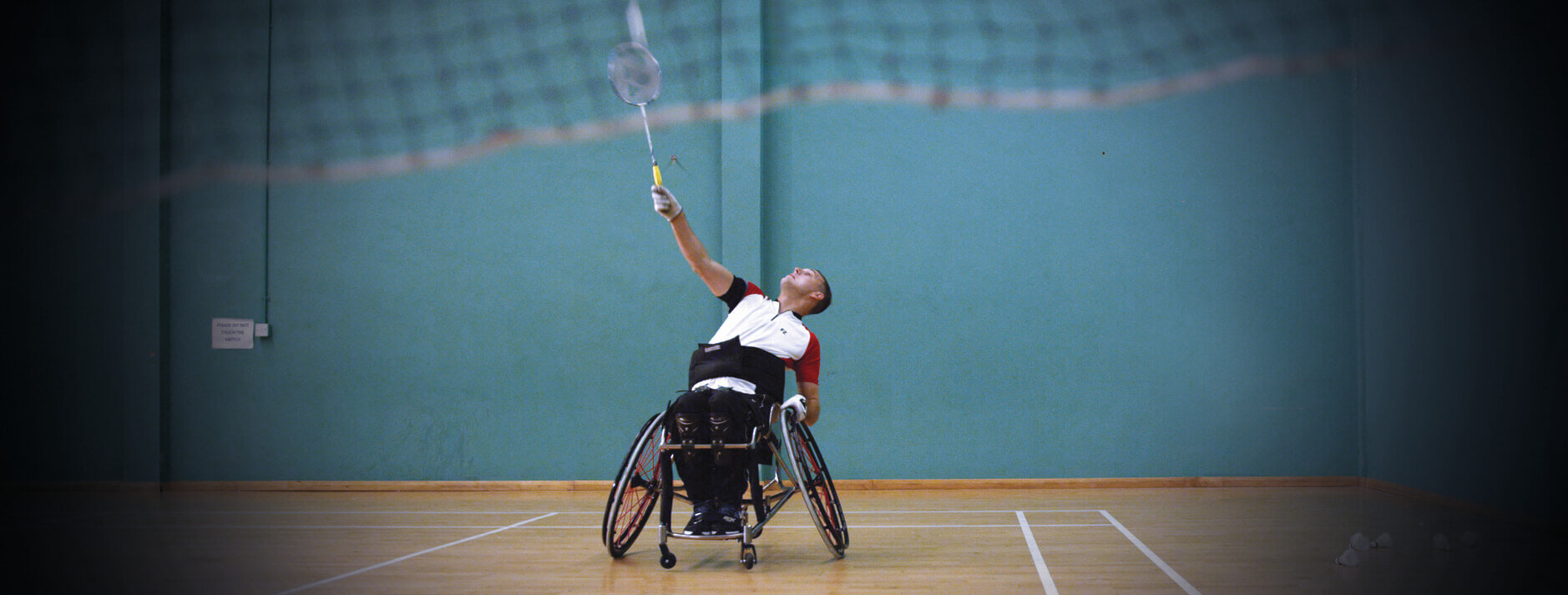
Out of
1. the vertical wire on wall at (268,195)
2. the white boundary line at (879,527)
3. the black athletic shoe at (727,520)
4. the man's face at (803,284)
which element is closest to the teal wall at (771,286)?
the vertical wire on wall at (268,195)

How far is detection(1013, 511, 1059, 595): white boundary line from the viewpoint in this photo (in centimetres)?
265

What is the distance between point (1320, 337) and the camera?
17.7 feet

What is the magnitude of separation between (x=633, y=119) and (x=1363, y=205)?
3.91 m

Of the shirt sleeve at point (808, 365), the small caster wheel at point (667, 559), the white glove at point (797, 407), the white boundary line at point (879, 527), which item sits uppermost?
the shirt sleeve at point (808, 365)

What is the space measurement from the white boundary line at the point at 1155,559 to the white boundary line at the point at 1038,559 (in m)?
0.32

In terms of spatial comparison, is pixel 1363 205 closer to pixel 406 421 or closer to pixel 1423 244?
pixel 1423 244

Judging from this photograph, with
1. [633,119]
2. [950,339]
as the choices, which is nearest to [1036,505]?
[950,339]

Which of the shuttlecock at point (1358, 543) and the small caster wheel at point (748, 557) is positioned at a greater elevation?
the small caster wheel at point (748, 557)

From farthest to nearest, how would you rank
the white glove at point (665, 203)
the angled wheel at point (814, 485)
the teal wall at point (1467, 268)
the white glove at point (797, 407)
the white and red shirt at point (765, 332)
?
the teal wall at point (1467, 268), the white and red shirt at point (765, 332), the white glove at point (797, 407), the angled wheel at point (814, 485), the white glove at point (665, 203)

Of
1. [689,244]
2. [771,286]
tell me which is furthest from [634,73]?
[771,286]

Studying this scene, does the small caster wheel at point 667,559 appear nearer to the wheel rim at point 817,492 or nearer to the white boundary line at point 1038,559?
the wheel rim at point 817,492

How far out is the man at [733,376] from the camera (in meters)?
2.89

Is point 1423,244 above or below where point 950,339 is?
above

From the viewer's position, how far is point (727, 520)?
2.93m
